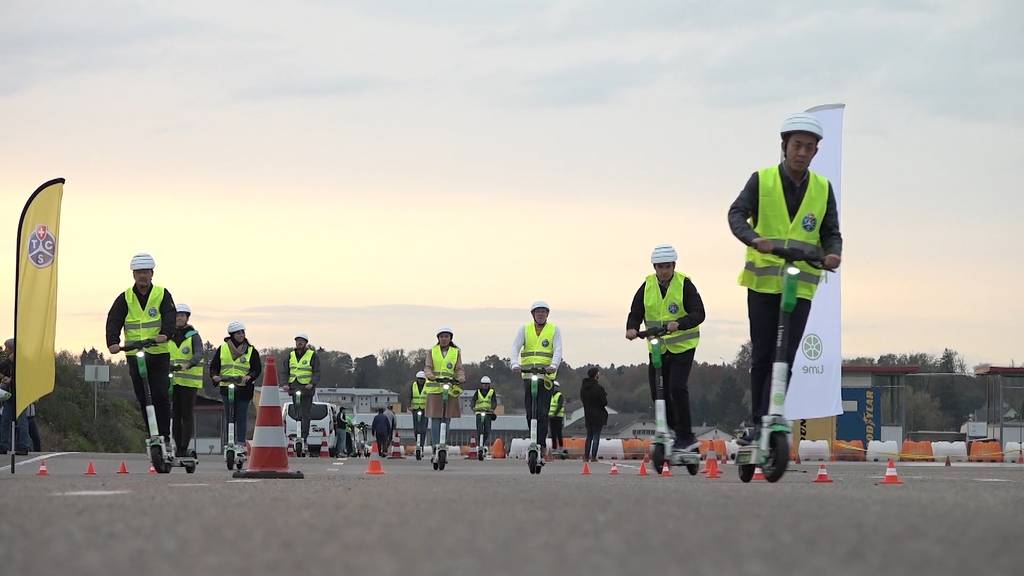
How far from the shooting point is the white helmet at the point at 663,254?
14.4 meters

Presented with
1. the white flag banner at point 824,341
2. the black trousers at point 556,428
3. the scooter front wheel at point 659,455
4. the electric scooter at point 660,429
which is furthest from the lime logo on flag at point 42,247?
the black trousers at point 556,428

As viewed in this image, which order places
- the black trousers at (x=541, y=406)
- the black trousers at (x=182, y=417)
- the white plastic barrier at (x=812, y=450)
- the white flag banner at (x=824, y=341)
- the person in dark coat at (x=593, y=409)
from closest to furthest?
the black trousers at (x=182, y=417), the black trousers at (x=541, y=406), the white flag banner at (x=824, y=341), the person in dark coat at (x=593, y=409), the white plastic barrier at (x=812, y=450)

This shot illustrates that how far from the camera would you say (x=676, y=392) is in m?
13.7

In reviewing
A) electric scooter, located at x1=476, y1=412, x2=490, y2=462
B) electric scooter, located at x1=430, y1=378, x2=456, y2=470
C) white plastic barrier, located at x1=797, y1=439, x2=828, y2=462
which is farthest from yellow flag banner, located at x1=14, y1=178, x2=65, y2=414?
white plastic barrier, located at x1=797, y1=439, x2=828, y2=462

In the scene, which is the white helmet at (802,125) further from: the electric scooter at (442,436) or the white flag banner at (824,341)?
the white flag banner at (824,341)

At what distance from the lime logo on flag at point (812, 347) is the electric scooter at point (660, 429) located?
955 cm

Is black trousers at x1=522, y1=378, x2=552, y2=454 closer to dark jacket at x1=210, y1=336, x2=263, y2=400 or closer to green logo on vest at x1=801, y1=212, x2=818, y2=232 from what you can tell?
dark jacket at x1=210, y1=336, x2=263, y2=400

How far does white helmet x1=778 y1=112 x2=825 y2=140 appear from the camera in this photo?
1027 cm

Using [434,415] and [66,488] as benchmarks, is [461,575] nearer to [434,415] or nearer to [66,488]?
[66,488]

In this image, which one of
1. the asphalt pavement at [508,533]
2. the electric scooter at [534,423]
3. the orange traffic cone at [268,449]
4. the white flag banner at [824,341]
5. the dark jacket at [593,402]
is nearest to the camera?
the asphalt pavement at [508,533]

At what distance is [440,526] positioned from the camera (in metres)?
6.30

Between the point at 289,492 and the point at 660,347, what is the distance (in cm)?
544

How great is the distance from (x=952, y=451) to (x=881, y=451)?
243cm

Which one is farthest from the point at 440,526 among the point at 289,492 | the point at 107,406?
the point at 107,406
